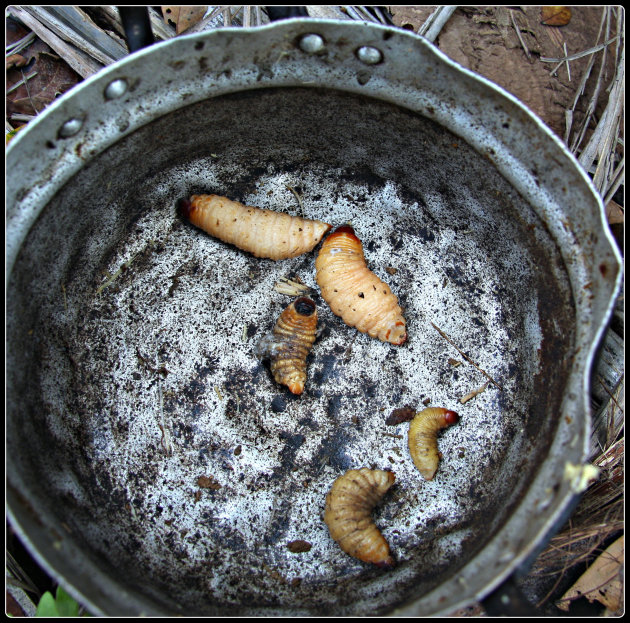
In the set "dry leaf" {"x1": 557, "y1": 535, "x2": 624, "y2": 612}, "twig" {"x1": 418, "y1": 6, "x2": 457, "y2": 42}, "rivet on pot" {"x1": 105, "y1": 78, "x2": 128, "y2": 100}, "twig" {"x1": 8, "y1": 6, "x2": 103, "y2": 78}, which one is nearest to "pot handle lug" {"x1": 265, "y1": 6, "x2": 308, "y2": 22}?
"rivet on pot" {"x1": 105, "y1": 78, "x2": 128, "y2": 100}

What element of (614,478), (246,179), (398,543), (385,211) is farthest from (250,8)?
(614,478)

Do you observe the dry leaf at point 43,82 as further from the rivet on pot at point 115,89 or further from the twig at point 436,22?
the twig at point 436,22

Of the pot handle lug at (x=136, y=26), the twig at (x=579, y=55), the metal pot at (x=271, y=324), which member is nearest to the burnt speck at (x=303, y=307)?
the metal pot at (x=271, y=324)

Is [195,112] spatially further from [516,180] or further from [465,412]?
[465,412]

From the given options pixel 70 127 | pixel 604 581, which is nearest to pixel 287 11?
pixel 70 127

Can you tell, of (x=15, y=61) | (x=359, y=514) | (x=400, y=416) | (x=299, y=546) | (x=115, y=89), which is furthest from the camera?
(x=15, y=61)

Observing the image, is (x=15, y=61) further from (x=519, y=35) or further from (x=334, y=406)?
(x=519, y=35)
